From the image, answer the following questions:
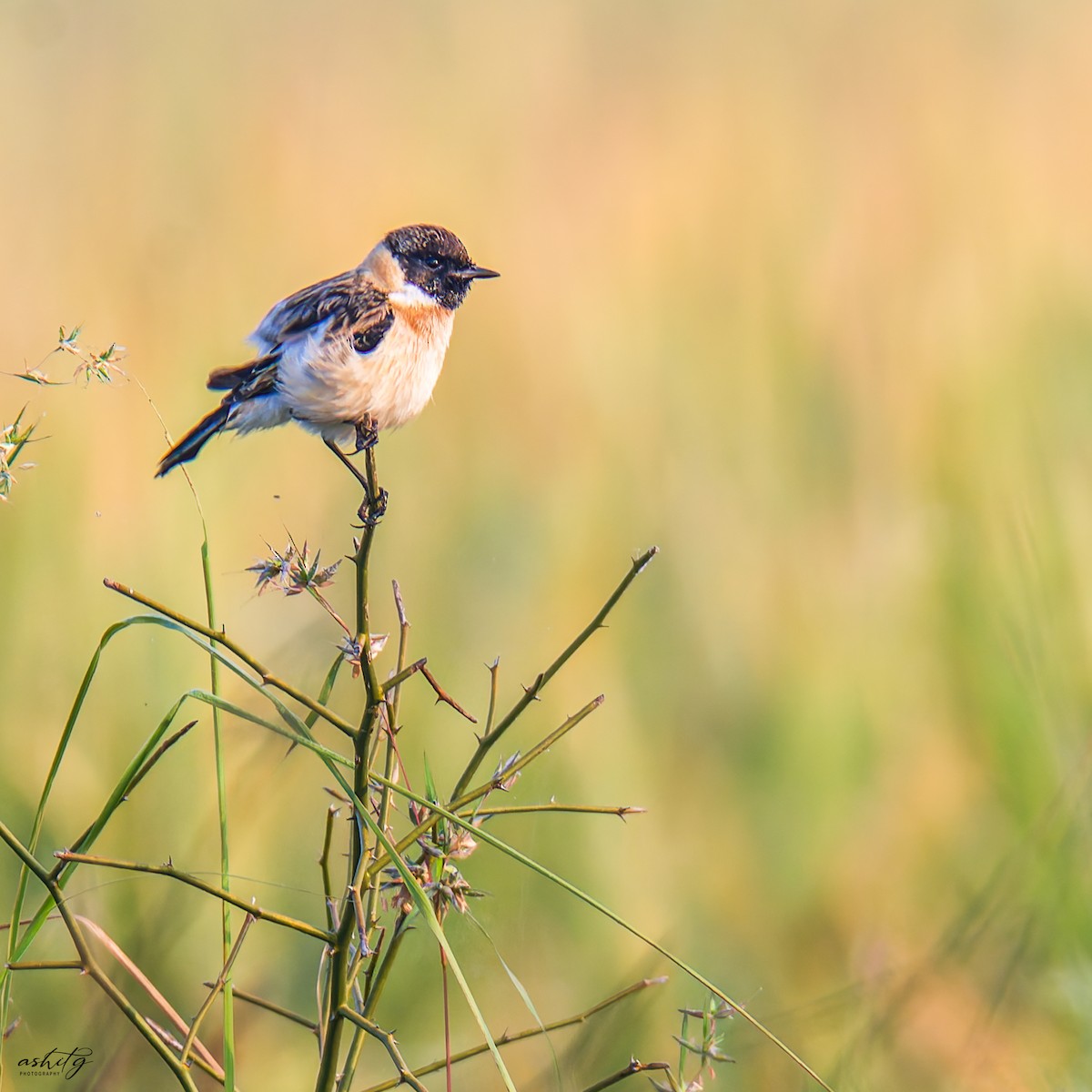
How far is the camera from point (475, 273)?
2.05 m

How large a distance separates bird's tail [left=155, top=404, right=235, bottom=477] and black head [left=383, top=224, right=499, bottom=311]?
53 centimetres

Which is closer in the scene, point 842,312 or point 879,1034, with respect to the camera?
point 879,1034

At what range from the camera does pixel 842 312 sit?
7.82ft

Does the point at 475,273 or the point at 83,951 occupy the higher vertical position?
the point at 475,273

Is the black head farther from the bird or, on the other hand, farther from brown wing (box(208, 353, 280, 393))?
brown wing (box(208, 353, 280, 393))

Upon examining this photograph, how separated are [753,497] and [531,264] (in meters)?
0.61

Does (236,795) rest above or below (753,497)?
below

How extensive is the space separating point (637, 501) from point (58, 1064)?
1184mm

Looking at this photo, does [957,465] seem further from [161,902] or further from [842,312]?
[161,902]

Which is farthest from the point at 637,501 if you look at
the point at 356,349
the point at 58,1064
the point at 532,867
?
the point at 532,867

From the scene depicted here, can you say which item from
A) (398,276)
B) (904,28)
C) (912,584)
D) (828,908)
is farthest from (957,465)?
(904,28)

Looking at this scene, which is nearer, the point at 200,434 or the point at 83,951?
the point at 83,951

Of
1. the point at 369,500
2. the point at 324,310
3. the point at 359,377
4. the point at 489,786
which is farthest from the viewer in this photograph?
the point at 324,310

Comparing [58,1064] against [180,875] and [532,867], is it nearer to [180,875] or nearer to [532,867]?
[180,875]
